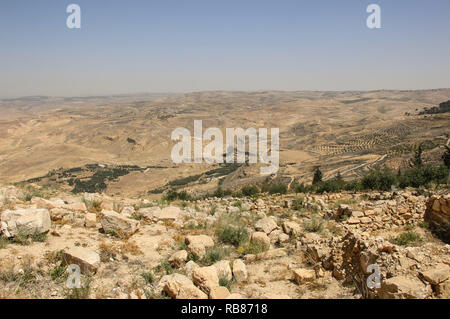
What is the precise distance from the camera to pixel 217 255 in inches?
201

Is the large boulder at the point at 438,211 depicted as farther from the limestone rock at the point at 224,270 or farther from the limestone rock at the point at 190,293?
the limestone rock at the point at 190,293

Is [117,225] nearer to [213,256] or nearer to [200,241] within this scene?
[200,241]

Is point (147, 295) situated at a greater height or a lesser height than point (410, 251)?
lesser

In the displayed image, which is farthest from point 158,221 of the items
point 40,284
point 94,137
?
point 94,137

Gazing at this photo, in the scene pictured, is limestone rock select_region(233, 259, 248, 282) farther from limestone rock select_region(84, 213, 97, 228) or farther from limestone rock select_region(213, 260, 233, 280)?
limestone rock select_region(84, 213, 97, 228)

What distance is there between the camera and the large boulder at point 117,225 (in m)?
5.99

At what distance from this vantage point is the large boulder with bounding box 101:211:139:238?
236 inches

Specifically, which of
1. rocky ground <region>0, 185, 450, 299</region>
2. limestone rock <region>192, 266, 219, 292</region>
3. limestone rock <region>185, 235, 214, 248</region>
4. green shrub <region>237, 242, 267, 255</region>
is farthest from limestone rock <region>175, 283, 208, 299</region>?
green shrub <region>237, 242, 267, 255</region>

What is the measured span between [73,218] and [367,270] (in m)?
6.56

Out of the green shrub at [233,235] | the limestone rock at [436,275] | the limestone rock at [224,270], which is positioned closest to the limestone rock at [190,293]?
the limestone rock at [224,270]

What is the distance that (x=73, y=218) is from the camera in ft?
21.5

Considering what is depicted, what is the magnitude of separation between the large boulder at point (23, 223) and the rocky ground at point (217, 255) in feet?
0.06

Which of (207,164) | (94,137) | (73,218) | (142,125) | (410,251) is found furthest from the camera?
(142,125)
